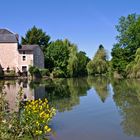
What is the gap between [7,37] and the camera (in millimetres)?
61125

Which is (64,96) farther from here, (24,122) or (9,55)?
(9,55)

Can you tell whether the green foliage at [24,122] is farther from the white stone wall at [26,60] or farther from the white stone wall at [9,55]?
the white stone wall at [9,55]

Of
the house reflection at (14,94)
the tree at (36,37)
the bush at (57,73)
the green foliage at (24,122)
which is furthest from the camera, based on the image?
the tree at (36,37)

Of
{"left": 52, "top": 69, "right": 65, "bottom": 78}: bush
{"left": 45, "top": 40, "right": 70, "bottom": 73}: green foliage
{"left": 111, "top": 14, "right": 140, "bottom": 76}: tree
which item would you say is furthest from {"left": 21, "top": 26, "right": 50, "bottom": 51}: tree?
{"left": 111, "top": 14, "right": 140, "bottom": 76}: tree

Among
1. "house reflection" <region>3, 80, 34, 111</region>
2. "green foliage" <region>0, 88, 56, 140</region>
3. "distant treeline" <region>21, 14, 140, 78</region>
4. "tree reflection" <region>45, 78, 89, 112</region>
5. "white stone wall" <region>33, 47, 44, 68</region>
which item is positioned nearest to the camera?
"green foliage" <region>0, 88, 56, 140</region>

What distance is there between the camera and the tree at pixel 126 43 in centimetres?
5889

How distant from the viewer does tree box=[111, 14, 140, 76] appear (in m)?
58.9

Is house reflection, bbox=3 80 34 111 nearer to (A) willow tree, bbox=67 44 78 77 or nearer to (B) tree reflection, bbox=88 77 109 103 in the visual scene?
(B) tree reflection, bbox=88 77 109 103

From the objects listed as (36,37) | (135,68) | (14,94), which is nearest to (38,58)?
(36,37)

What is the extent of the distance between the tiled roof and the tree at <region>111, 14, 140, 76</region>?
60.4 feet

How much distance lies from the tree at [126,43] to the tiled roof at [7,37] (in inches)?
725

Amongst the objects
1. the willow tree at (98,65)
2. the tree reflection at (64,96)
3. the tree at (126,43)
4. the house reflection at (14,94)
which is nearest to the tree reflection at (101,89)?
the tree reflection at (64,96)

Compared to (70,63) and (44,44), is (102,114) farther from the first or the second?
(44,44)

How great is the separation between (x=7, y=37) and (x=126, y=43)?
2150 centimetres
